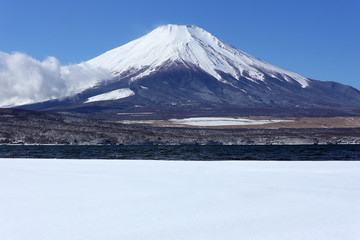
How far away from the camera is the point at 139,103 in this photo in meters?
182

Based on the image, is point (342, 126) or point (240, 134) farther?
point (342, 126)
